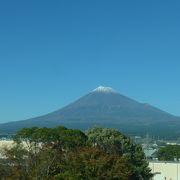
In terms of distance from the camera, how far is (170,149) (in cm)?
6284

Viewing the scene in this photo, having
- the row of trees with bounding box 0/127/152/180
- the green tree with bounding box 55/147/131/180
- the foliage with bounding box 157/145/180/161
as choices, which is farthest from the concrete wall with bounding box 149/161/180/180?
the green tree with bounding box 55/147/131/180

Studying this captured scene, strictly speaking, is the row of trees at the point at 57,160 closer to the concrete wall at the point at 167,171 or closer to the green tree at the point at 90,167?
the green tree at the point at 90,167

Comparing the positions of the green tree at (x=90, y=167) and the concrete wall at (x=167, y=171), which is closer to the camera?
the green tree at (x=90, y=167)

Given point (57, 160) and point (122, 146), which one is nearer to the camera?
point (57, 160)

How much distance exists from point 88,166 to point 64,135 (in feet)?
19.3

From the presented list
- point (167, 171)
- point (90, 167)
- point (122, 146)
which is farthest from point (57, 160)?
point (167, 171)

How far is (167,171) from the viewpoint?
1791 inches

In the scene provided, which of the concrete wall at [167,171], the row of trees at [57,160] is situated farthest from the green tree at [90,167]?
the concrete wall at [167,171]

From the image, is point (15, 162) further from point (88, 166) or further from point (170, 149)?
point (170, 149)

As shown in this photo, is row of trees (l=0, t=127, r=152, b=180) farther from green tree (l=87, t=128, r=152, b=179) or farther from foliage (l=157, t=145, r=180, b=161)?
foliage (l=157, t=145, r=180, b=161)

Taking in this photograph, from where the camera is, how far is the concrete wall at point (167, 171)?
146 ft

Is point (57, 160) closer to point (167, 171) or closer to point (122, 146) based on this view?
point (122, 146)

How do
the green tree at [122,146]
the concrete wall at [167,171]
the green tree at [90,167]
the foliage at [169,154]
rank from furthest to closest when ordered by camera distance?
the foliage at [169,154] < the concrete wall at [167,171] < the green tree at [122,146] < the green tree at [90,167]

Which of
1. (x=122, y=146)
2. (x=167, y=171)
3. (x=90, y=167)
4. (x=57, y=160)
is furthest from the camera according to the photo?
(x=167, y=171)
